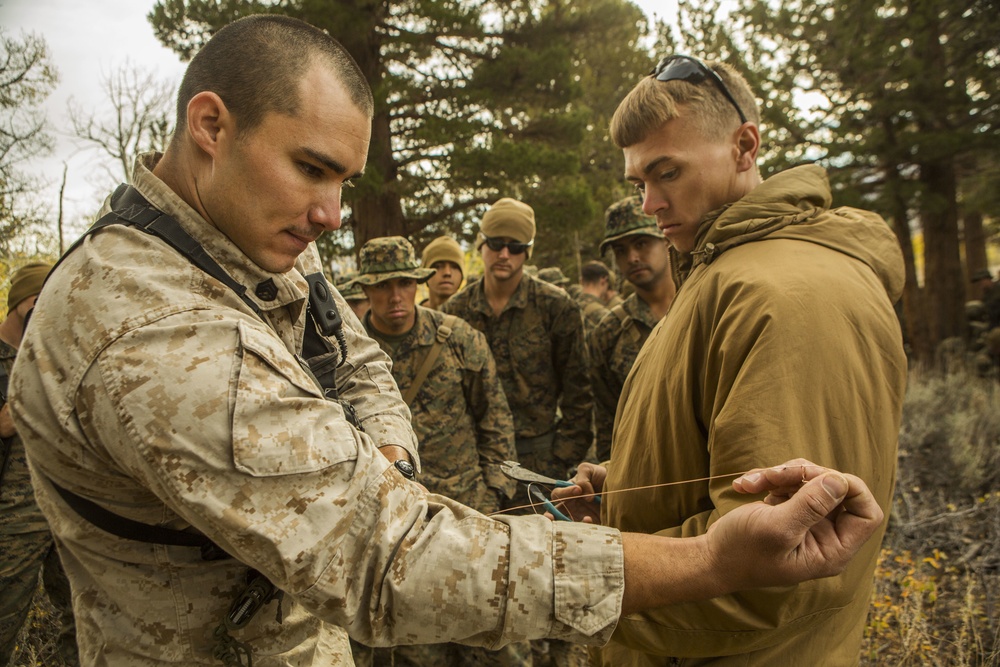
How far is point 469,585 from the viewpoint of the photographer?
1.23 m

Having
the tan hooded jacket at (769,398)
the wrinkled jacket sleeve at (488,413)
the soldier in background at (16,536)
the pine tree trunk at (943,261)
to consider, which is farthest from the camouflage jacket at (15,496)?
the pine tree trunk at (943,261)

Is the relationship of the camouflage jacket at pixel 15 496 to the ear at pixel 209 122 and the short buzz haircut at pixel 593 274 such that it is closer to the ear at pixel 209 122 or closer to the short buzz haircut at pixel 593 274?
the ear at pixel 209 122

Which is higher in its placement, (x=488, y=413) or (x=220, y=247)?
(x=220, y=247)

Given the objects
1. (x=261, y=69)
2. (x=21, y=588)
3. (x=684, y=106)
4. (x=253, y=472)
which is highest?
(x=261, y=69)

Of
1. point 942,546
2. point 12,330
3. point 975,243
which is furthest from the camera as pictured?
point 975,243

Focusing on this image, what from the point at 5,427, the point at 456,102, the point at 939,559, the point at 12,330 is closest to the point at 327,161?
the point at 5,427

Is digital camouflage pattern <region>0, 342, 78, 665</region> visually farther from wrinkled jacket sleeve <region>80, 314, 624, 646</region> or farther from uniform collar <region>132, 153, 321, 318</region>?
wrinkled jacket sleeve <region>80, 314, 624, 646</region>

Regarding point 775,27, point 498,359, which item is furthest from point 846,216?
point 775,27

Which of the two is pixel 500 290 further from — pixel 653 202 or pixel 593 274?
pixel 593 274

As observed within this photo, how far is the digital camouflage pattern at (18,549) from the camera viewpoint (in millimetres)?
4016

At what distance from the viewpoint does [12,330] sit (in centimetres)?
430

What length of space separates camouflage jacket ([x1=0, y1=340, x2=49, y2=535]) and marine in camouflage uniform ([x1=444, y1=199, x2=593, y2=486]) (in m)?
3.32

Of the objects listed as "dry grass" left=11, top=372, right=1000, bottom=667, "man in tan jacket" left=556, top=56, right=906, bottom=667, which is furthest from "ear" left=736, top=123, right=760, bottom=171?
"dry grass" left=11, top=372, right=1000, bottom=667

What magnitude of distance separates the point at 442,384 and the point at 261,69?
3.25 m
